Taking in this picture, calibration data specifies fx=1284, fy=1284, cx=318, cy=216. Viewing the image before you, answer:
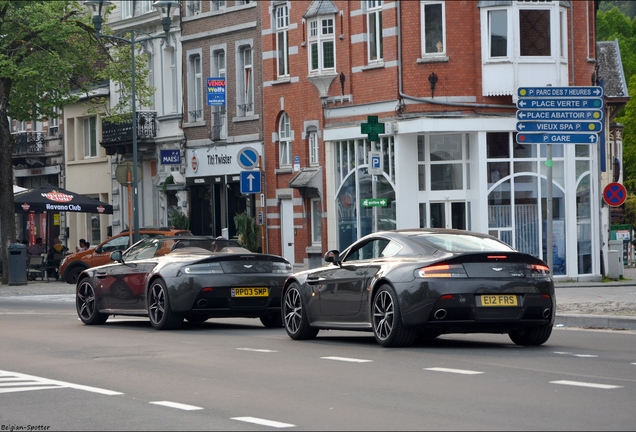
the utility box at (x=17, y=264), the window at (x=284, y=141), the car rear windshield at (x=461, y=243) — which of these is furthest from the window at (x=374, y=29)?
the car rear windshield at (x=461, y=243)

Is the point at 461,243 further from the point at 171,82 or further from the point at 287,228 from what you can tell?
the point at 171,82

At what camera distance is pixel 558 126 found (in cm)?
2088

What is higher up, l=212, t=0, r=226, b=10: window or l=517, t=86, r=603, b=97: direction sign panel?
l=212, t=0, r=226, b=10: window

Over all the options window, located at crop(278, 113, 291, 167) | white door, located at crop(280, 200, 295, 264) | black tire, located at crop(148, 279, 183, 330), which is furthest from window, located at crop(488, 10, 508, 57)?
black tire, located at crop(148, 279, 183, 330)

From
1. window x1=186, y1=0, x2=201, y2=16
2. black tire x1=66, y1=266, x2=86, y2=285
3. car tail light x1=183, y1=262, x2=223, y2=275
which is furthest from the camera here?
window x1=186, y1=0, x2=201, y2=16

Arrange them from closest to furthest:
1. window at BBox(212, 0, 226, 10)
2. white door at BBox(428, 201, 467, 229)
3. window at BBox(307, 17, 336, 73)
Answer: white door at BBox(428, 201, 467, 229), window at BBox(307, 17, 336, 73), window at BBox(212, 0, 226, 10)

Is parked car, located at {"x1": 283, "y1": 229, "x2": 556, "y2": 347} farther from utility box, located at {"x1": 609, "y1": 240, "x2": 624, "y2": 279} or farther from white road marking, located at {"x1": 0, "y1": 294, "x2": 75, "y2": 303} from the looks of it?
utility box, located at {"x1": 609, "y1": 240, "x2": 624, "y2": 279}

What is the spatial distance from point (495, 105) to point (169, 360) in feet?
75.4

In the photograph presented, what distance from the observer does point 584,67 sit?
36062 millimetres

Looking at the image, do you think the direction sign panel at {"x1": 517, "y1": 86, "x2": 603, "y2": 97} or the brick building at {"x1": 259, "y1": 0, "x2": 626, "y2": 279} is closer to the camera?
the direction sign panel at {"x1": 517, "y1": 86, "x2": 603, "y2": 97}

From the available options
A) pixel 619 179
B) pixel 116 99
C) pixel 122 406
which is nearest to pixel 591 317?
pixel 122 406

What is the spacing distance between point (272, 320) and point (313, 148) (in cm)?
2216

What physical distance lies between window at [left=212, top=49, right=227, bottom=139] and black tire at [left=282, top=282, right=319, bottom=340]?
29.3m

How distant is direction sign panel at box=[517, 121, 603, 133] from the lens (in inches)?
818
